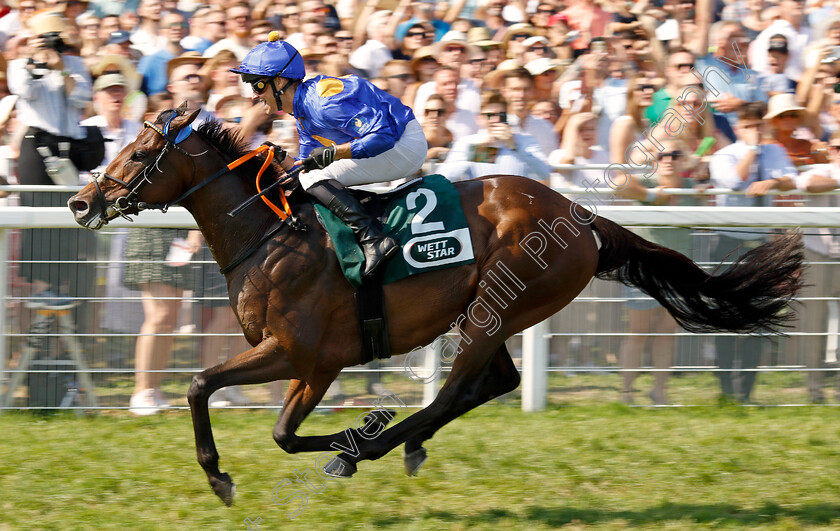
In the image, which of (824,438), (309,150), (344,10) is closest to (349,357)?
(309,150)

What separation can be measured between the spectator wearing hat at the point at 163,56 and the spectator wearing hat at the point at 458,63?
176 cm

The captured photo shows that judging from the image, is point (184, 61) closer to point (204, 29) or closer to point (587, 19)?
point (204, 29)

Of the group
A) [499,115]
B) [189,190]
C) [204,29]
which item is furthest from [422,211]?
[204,29]

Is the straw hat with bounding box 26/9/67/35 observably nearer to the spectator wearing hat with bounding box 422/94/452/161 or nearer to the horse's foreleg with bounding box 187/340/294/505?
the spectator wearing hat with bounding box 422/94/452/161

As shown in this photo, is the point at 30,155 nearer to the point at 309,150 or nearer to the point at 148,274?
the point at 148,274

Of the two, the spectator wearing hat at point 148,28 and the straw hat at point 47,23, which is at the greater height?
the straw hat at point 47,23

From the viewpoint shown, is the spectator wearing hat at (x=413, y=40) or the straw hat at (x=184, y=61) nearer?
the straw hat at (x=184, y=61)

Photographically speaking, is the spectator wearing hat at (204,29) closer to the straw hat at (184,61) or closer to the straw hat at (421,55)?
the straw hat at (184,61)

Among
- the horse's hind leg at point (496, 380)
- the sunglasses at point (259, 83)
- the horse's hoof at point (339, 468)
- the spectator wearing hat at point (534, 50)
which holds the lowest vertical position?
the horse's hoof at point (339, 468)

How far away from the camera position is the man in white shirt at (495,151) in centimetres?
593

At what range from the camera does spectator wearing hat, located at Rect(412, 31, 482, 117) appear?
6.88 meters

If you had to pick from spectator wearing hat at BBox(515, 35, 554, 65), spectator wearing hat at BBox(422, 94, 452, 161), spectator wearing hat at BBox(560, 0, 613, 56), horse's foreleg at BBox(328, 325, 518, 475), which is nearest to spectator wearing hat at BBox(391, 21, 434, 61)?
spectator wearing hat at BBox(515, 35, 554, 65)

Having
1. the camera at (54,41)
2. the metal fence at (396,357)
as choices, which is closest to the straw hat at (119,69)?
the camera at (54,41)

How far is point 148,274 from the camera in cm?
559
